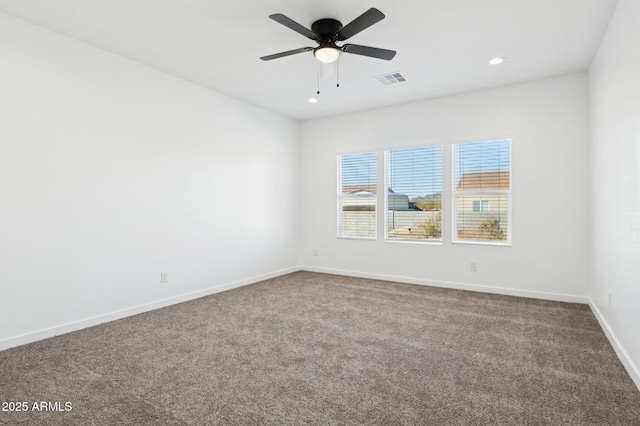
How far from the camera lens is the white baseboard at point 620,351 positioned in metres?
2.22

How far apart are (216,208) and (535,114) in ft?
14.4

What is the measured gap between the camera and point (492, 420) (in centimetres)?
186

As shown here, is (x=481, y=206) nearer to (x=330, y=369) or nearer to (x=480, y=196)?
(x=480, y=196)

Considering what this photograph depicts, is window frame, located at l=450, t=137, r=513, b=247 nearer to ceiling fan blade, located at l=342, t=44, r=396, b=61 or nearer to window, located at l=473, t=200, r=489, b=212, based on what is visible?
window, located at l=473, t=200, r=489, b=212

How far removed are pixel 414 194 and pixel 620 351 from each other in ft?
10.3

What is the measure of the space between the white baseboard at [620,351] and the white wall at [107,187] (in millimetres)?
4254

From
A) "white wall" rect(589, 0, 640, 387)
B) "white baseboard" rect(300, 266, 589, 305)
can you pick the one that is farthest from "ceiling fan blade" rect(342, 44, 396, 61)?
"white baseboard" rect(300, 266, 589, 305)

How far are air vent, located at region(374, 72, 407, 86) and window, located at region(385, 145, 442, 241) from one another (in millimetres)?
1256

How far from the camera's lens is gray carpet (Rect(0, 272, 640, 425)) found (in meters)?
1.92

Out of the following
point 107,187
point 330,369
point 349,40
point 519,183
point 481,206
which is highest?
point 349,40

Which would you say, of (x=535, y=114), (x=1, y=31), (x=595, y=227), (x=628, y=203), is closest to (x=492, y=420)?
(x=628, y=203)

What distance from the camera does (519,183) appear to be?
14.5ft

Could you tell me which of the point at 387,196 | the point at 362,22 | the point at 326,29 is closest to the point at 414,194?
the point at 387,196

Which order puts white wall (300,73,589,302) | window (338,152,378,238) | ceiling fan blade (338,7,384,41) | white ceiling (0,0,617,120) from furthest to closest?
window (338,152,378,238) → white wall (300,73,589,302) → white ceiling (0,0,617,120) → ceiling fan blade (338,7,384,41)
